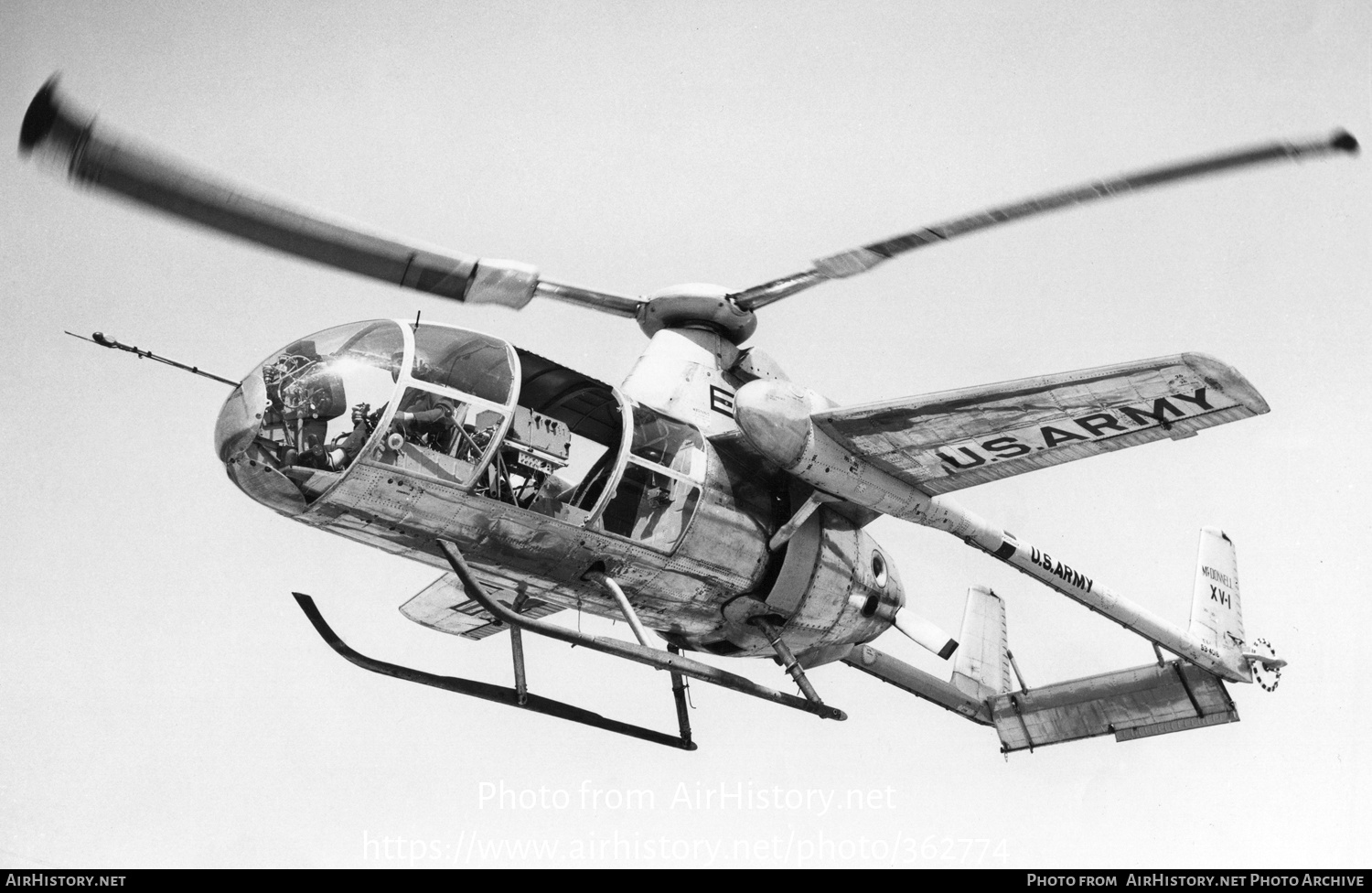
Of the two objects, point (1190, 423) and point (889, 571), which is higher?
point (1190, 423)

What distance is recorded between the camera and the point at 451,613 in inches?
463

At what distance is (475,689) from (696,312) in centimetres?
375

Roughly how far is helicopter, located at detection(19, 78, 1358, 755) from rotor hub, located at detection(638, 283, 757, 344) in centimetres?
2

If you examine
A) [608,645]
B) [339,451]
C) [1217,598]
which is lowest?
[608,645]

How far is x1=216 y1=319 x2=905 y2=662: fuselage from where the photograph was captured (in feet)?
25.0

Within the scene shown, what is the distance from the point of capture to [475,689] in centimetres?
866

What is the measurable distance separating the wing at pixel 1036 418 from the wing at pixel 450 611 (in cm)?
411

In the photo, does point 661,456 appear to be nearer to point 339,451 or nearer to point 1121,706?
point 339,451

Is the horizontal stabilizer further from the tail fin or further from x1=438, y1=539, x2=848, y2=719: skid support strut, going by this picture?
x1=438, y1=539, x2=848, y2=719: skid support strut

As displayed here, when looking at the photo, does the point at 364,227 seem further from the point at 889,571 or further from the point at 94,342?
the point at 889,571

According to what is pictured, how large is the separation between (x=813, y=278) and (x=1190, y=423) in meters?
3.13

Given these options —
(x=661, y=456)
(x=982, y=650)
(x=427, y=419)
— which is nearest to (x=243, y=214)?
(x=427, y=419)
